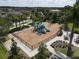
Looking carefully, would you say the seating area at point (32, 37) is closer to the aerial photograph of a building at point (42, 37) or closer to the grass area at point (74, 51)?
the aerial photograph of a building at point (42, 37)

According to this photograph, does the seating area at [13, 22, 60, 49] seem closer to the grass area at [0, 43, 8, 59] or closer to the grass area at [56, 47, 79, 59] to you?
the grass area at [0, 43, 8, 59]

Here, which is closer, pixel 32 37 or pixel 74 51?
pixel 74 51

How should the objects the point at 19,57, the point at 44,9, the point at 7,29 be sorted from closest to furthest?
the point at 19,57 < the point at 7,29 < the point at 44,9

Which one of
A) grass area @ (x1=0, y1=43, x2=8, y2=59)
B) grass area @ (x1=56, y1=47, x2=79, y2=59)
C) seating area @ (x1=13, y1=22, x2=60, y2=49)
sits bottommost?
grass area @ (x1=0, y1=43, x2=8, y2=59)

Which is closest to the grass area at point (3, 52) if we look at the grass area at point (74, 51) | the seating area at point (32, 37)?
the seating area at point (32, 37)

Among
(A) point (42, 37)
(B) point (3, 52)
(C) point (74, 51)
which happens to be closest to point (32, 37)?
(A) point (42, 37)

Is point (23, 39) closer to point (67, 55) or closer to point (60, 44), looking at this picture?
point (60, 44)

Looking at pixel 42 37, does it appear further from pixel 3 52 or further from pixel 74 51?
pixel 3 52

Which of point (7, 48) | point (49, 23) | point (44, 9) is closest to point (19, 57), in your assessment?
point (7, 48)

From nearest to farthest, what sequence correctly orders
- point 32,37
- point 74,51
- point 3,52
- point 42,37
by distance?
point 74,51 → point 3,52 → point 42,37 → point 32,37

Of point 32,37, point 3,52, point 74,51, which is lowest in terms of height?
point 3,52

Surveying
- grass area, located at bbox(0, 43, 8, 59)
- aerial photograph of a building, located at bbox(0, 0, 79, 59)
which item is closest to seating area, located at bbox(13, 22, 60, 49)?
aerial photograph of a building, located at bbox(0, 0, 79, 59)
